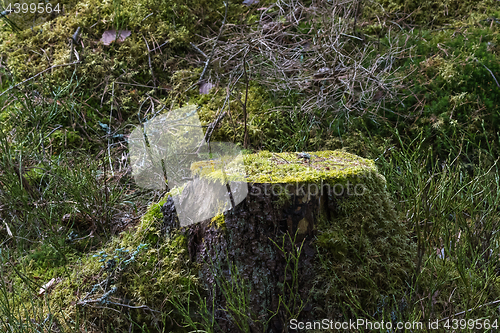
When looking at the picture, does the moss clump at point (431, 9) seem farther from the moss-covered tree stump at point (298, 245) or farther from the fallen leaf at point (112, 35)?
the fallen leaf at point (112, 35)

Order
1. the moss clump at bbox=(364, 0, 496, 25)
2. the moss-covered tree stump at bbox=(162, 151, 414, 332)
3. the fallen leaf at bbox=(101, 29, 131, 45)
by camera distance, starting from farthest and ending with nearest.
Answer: the fallen leaf at bbox=(101, 29, 131, 45), the moss clump at bbox=(364, 0, 496, 25), the moss-covered tree stump at bbox=(162, 151, 414, 332)

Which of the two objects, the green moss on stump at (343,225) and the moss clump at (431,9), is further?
the moss clump at (431,9)

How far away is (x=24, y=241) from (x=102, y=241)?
639mm

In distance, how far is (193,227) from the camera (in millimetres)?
2084

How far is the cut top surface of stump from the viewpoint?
1.88m

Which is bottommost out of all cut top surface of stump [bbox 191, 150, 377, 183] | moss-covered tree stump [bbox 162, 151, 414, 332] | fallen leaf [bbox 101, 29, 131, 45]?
moss-covered tree stump [bbox 162, 151, 414, 332]

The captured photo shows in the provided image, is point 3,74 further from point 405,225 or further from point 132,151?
point 405,225

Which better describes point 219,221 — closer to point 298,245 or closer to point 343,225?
point 298,245

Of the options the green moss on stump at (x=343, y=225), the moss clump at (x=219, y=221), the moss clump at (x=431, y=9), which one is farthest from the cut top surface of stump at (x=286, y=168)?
the moss clump at (x=431, y=9)

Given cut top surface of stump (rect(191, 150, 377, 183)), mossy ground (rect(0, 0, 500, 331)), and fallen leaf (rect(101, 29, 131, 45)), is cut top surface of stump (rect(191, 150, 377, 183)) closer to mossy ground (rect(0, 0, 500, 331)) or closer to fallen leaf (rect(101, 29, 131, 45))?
mossy ground (rect(0, 0, 500, 331))

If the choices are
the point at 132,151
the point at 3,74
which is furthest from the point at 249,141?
the point at 3,74

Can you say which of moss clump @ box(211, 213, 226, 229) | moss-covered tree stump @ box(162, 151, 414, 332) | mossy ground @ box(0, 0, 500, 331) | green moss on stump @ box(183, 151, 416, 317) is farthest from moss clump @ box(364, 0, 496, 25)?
moss clump @ box(211, 213, 226, 229)

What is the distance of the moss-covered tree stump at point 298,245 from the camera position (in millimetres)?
1848

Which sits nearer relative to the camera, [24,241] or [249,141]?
[24,241]
